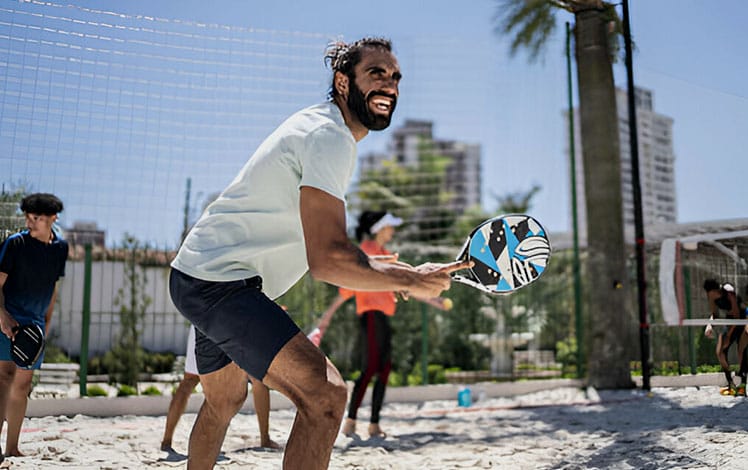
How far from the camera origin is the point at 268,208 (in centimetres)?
220

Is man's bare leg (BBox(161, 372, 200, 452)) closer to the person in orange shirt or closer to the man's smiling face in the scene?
the person in orange shirt

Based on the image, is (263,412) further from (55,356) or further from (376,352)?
(55,356)

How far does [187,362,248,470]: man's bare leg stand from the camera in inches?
98.6

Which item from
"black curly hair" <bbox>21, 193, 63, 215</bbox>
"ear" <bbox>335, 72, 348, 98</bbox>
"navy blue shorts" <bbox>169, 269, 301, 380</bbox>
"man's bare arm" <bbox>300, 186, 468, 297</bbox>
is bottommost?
"navy blue shorts" <bbox>169, 269, 301, 380</bbox>

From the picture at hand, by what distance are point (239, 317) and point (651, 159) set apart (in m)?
5.84

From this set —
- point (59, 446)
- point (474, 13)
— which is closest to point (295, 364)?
point (59, 446)

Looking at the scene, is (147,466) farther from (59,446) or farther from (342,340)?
(342,340)

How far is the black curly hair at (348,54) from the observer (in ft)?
7.79

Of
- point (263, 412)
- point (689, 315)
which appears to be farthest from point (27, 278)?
point (689, 315)

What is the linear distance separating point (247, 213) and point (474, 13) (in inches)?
302

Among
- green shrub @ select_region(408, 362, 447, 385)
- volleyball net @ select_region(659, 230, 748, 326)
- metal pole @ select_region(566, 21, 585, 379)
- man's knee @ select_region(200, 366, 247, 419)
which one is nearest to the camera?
man's knee @ select_region(200, 366, 247, 419)

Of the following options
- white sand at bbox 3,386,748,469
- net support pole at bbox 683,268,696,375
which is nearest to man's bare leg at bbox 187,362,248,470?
white sand at bbox 3,386,748,469

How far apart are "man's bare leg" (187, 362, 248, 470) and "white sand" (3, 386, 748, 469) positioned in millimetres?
1502

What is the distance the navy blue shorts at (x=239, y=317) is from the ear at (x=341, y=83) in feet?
2.32
